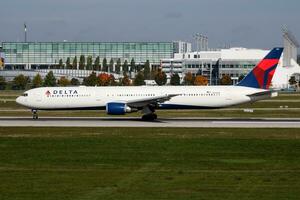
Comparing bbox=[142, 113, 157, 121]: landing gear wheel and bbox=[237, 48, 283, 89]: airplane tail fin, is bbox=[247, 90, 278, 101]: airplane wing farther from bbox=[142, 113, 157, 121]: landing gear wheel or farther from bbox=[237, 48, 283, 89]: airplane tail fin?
bbox=[142, 113, 157, 121]: landing gear wheel

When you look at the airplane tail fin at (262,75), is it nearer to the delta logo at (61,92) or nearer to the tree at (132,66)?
the delta logo at (61,92)

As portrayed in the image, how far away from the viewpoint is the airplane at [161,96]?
4622 centimetres

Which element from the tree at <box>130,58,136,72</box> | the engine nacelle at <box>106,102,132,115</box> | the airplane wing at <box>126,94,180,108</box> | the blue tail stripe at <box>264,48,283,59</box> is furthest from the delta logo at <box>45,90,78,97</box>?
the tree at <box>130,58,136,72</box>

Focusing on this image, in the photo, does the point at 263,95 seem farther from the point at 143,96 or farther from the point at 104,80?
the point at 104,80

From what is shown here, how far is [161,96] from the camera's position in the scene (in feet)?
149

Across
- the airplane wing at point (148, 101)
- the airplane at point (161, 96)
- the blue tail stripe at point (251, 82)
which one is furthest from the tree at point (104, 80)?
the airplane wing at point (148, 101)

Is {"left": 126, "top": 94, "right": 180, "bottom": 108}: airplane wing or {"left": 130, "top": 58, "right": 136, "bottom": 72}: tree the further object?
{"left": 130, "top": 58, "right": 136, "bottom": 72}: tree

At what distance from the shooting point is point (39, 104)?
157ft
